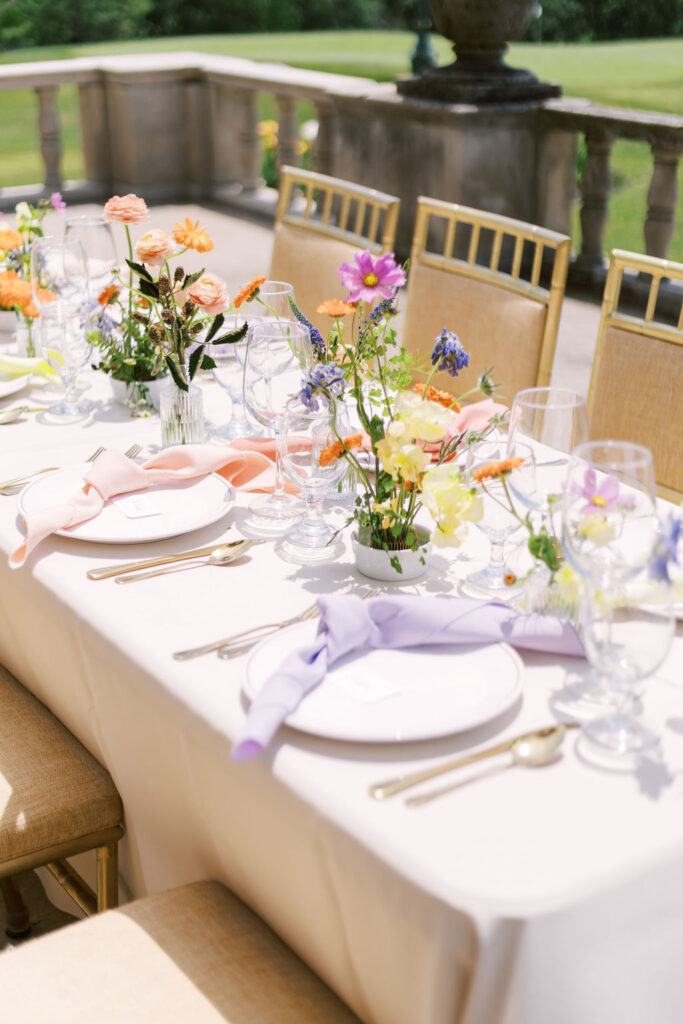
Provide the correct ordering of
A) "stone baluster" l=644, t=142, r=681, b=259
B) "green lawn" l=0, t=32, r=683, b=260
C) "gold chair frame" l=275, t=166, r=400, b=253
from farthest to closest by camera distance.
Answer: "green lawn" l=0, t=32, r=683, b=260, "stone baluster" l=644, t=142, r=681, b=259, "gold chair frame" l=275, t=166, r=400, b=253

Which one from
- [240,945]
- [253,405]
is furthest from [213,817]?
[253,405]

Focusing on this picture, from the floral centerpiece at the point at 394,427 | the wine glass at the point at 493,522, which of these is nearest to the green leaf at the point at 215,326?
the floral centerpiece at the point at 394,427

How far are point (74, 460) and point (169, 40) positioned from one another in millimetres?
16898

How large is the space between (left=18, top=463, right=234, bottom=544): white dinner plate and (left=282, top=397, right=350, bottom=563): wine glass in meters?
0.14

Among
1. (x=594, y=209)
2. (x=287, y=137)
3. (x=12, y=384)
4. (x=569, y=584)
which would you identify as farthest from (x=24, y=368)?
(x=287, y=137)

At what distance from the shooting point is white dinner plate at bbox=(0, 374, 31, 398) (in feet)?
6.89

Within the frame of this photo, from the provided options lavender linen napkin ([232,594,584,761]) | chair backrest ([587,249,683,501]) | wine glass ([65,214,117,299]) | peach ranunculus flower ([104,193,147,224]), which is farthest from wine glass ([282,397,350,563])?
wine glass ([65,214,117,299])

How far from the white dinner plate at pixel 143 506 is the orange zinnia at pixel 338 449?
24 cm

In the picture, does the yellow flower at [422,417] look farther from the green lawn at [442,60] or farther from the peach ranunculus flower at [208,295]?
the green lawn at [442,60]

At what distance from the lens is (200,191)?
702 centimetres

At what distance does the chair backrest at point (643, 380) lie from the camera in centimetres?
210

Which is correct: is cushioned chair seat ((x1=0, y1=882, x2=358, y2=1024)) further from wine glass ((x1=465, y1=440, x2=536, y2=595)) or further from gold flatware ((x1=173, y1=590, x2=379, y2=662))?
wine glass ((x1=465, y1=440, x2=536, y2=595))

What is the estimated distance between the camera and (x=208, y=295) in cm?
178

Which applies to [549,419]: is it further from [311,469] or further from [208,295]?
[208,295]
